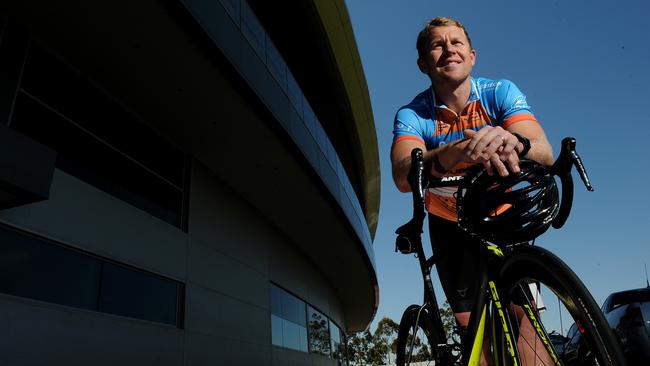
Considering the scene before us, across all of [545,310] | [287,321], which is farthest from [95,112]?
[287,321]

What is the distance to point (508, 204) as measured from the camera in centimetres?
183

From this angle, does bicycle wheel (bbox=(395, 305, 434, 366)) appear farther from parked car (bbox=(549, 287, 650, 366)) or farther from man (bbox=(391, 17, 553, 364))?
parked car (bbox=(549, 287, 650, 366))

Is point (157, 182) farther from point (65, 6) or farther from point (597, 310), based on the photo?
point (597, 310)

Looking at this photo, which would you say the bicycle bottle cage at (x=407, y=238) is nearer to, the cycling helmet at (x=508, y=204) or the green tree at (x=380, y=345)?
the cycling helmet at (x=508, y=204)

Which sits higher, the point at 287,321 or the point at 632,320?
the point at 287,321

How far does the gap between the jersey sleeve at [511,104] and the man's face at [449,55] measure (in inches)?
7.9

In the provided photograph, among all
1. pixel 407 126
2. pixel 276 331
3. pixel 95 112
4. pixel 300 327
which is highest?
pixel 95 112

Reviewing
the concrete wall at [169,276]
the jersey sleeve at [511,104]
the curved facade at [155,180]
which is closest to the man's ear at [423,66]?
the jersey sleeve at [511,104]

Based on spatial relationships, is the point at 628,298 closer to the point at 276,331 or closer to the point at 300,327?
the point at 276,331

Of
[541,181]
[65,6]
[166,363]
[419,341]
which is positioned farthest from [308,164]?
[541,181]

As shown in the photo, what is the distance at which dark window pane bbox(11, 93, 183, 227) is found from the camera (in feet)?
24.9

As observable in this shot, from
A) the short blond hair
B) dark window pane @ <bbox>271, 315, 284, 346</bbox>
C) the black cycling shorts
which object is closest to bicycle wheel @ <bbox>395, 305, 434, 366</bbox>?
the black cycling shorts

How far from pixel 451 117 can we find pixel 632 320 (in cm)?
436

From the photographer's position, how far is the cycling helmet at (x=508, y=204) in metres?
1.71
